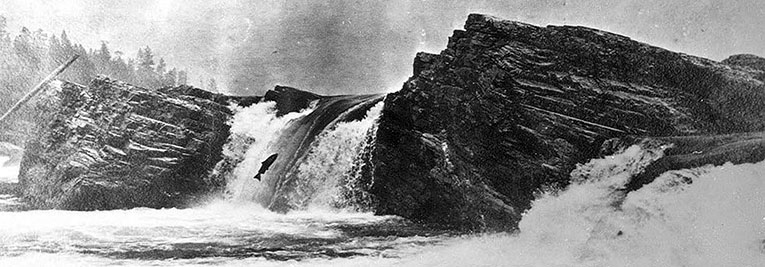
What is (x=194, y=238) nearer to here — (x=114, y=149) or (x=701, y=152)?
(x=114, y=149)

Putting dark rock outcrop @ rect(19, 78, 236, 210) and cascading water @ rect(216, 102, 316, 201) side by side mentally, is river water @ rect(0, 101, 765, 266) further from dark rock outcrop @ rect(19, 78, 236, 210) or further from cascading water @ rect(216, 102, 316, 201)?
cascading water @ rect(216, 102, 316, 201)

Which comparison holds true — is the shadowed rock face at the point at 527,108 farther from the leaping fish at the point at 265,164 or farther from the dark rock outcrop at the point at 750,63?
the leaping fish at the point at 265,164

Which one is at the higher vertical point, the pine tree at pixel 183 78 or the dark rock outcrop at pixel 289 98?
the pine tree at pixel 183 78

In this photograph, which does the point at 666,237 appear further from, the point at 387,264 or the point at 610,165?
the point at 387,264

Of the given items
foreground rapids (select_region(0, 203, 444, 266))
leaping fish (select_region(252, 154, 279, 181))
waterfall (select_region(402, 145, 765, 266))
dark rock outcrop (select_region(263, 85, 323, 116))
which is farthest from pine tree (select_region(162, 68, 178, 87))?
waterfall (select_region(402, 145, 765, 266))

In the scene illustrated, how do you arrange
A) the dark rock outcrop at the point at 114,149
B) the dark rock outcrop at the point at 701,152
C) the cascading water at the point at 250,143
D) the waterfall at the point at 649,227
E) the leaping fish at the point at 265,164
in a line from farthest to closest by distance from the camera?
the leaping fish at the point at 265,164, the cascading water at the point at 250,143, the dark rock outcrop at the point at 114,149, the dark rock outcrop at the point at 701,152, the waterfall at the point at 649,227

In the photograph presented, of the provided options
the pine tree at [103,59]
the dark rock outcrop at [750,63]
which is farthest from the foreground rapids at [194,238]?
the dark rock outcrop at [750,63]

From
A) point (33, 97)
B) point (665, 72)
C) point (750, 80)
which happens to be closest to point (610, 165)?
point (665, 72)
